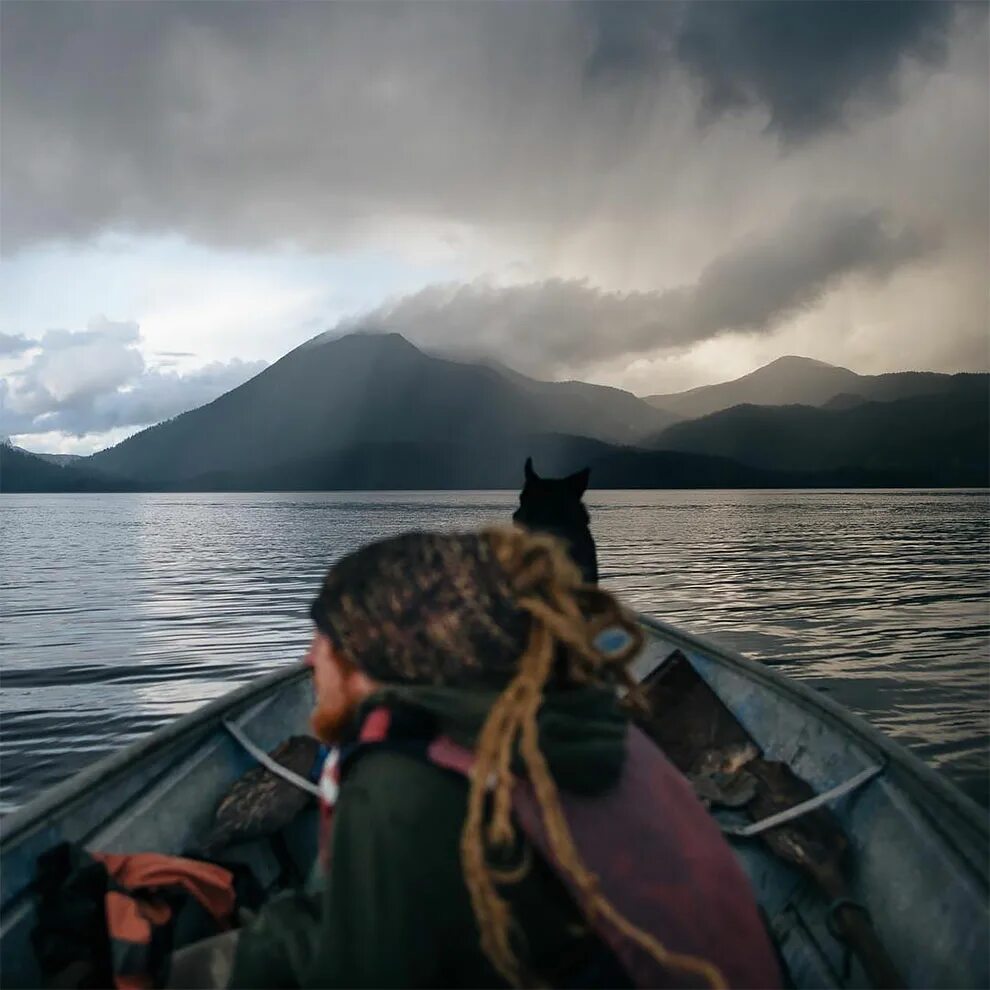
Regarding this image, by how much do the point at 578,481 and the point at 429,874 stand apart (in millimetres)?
3661

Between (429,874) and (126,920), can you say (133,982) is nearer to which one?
(126,920)

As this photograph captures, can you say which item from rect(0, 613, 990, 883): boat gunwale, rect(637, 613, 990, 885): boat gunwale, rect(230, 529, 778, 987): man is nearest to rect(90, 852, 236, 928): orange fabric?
rect(0, 613, 990, 883): boat gunwale

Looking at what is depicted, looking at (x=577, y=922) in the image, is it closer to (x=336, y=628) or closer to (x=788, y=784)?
(x=336, y=628)

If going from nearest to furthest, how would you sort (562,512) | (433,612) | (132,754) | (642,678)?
(433,612)
(132,754)
(562,512)
(642,678)

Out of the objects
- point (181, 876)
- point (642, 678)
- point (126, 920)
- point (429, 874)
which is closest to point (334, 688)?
point (429, 874)

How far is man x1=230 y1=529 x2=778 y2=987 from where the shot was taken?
6.66 feet

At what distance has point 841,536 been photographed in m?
59.3

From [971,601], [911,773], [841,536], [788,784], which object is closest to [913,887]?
[911,773]

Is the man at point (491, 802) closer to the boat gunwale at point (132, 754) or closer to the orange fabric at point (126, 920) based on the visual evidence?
the orange fabric at point (126, 920)

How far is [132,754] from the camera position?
487 centimetres

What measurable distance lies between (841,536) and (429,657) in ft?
204

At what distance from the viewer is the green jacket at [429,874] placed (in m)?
2.03

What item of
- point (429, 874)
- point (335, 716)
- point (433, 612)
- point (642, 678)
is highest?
point (433, 612)

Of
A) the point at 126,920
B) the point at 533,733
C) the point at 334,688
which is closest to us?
the point at 533,733
